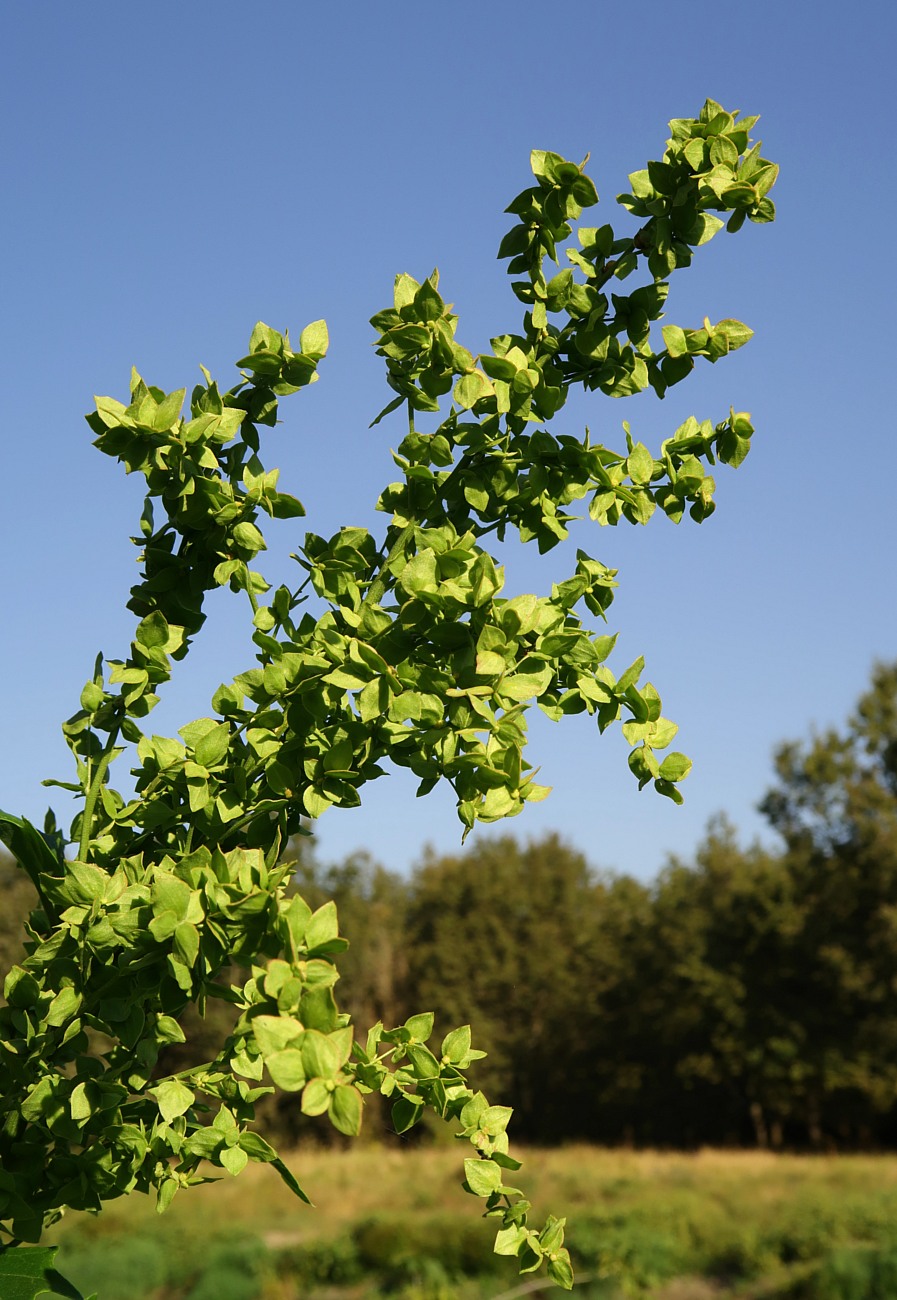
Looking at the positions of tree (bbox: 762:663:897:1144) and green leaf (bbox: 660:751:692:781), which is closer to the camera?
green leaf (bbox: 660:751:692:781)

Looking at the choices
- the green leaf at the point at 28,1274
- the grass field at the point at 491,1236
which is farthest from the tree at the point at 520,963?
the green leaf at the point at 28,1274

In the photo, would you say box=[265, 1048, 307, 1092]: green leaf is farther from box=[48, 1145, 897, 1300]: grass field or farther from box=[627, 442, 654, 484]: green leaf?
box=[48, 1145, 897, 1300]: grass field

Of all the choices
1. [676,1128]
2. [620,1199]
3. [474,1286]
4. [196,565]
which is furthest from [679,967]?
[196,565]

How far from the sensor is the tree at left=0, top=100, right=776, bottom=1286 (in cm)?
111

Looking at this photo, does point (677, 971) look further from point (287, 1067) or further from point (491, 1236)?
point (287, 1067)

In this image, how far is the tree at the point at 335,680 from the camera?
111 cm

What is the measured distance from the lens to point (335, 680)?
109 cm

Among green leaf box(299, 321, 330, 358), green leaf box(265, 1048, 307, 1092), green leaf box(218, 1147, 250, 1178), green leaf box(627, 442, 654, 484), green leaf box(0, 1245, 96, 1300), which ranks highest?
green leaf box(299, 321, 330, 358)

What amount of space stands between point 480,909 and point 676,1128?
922 centimetres

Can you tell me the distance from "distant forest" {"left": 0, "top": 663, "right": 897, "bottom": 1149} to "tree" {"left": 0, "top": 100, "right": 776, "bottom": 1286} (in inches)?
995

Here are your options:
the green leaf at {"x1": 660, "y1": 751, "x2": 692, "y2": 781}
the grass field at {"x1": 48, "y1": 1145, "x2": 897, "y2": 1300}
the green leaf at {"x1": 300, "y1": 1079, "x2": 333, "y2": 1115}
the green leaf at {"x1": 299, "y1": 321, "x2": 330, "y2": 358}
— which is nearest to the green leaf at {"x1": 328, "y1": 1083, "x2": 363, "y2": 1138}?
the green leaf at {"x1": 300, "y1": 1079, "x2": 333, "y2": 1115}

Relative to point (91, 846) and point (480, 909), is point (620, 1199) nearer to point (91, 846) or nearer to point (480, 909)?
point (91, 846)

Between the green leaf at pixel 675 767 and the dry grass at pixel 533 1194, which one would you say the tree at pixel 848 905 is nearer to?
the dry grass at pixel 533 1194

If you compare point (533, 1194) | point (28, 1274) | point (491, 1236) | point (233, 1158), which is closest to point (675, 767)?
point (233, 1158)
